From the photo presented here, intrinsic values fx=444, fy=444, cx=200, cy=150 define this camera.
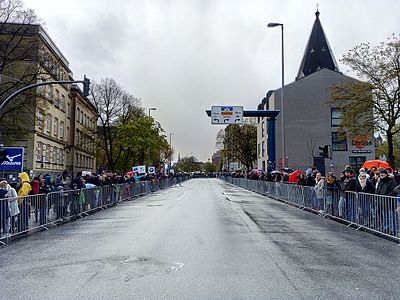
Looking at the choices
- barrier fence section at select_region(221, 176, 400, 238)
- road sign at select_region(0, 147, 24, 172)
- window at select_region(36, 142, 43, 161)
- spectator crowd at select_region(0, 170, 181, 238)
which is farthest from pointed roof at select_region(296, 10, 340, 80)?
road sign at select_region(0, 147, 24, 172)

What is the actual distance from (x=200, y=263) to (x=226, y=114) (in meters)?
31.4

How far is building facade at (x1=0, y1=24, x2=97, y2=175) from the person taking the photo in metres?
31.0

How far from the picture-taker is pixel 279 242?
10367 millimetres

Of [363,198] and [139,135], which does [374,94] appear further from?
[139,135]

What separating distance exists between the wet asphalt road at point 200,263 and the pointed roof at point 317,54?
5953 centimetres

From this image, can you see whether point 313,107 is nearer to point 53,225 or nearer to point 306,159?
point 306,159

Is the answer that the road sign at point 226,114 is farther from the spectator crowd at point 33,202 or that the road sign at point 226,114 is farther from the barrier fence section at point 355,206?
the spectator crowd at point 33,202

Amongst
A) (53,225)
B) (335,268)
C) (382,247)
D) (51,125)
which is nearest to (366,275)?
(335,268)

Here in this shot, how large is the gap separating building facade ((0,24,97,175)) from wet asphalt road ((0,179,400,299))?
2062 cm

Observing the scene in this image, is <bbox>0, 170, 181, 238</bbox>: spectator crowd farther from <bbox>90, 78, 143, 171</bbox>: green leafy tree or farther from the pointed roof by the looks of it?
the pointed roof

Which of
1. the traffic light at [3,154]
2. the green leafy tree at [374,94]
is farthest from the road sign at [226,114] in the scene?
the traffic light at [3,154]

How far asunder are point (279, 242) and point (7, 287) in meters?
6.09

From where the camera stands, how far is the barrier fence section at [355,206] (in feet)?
36.8

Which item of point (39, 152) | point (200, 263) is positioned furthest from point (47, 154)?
point (200, 263)
